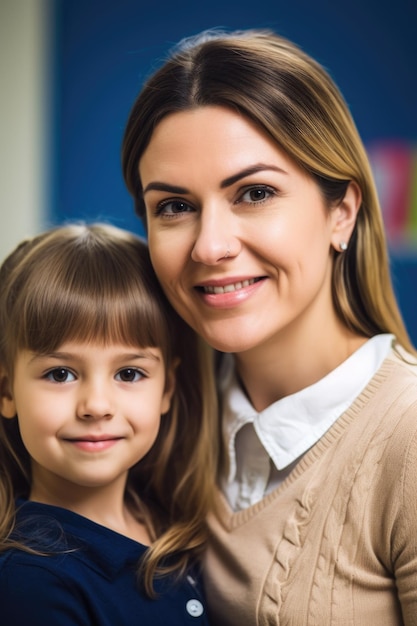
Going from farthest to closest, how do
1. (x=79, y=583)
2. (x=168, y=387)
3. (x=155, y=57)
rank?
(x=155, y=57) < (x=168, y=387) < (x=79, y=583)

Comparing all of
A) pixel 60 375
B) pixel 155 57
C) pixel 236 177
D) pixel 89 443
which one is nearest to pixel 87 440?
pixel 89 443

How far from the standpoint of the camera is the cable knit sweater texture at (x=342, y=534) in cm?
132

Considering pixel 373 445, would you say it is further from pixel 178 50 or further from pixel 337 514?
pixel 178 50

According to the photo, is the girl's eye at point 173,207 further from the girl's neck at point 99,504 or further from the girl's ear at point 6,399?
the girl's neck at point 99,504

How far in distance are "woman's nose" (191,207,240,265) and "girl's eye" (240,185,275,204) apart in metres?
0.05

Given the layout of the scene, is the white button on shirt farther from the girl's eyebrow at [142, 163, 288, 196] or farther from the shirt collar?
the girl's eyebrow at [142, 163, 288, 196]

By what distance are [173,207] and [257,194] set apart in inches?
6.9

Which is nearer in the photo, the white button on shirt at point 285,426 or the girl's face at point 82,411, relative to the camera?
the girl's face at point 82,411

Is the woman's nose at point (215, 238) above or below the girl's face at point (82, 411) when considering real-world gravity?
above

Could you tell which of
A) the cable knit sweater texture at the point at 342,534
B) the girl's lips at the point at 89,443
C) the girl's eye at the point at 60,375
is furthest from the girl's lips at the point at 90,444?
the cable knit sweater texture at the point at 342,534

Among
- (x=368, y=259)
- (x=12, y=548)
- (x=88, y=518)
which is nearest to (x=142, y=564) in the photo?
(x=88, y=518)

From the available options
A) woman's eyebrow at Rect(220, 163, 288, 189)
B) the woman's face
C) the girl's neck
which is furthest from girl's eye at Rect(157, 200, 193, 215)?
the girl's neck

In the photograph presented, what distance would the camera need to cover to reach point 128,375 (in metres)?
1.54

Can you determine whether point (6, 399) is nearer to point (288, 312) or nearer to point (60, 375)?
point (60, 375)
